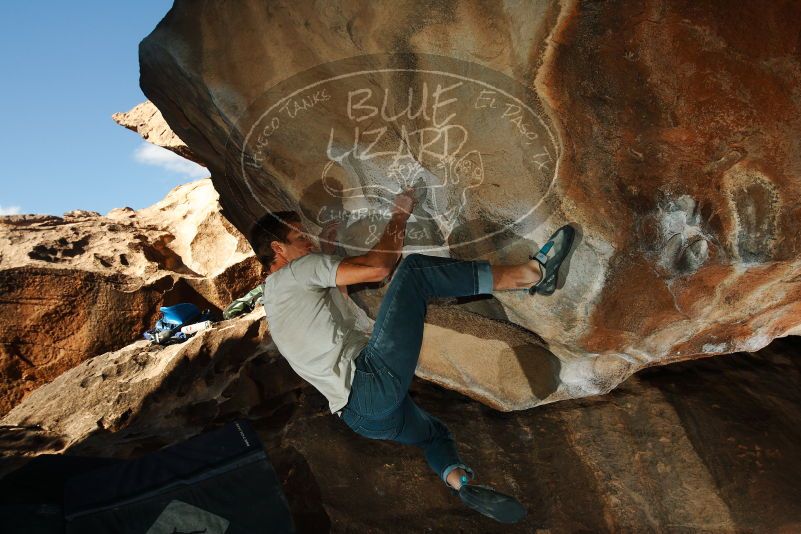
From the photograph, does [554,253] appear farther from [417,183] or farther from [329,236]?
[329,236]

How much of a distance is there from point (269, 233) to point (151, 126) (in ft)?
20.2

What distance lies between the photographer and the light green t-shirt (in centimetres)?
232

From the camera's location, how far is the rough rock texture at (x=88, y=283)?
4938 mm

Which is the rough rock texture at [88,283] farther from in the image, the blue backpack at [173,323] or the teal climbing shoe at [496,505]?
the teal climbing shoe at [496,505]

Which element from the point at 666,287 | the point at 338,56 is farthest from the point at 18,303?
the point at 666,287

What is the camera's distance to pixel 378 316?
2291mm

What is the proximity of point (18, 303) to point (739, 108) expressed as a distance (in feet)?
17.0

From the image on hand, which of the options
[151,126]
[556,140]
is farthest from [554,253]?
[151,126]

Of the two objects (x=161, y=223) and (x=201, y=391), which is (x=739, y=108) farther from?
(x=161, y=223)

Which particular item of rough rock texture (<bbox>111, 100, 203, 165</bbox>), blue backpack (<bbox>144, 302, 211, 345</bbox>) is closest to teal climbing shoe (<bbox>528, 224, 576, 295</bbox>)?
blue backpack (<bbox>144, 302, 211, 345</bbox>)

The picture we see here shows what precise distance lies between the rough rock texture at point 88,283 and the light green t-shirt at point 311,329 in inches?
136

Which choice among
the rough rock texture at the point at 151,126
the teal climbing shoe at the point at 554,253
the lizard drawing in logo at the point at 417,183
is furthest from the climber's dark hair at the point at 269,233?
the rough rock texture at the point at 151,126

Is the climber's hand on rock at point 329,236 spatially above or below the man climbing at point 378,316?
above

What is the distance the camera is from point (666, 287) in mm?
2434
